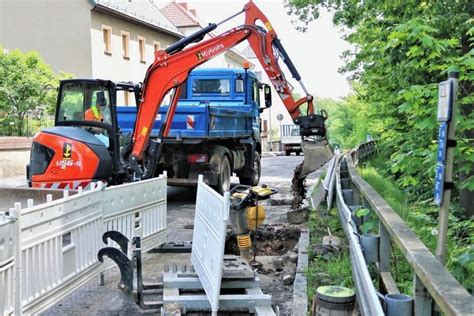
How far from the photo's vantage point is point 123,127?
11812 millimetres

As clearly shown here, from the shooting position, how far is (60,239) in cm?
454

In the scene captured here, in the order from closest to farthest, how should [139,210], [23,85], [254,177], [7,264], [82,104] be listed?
1. [7,264]
2. [139,210]
3. [82,104]
4. [254,177]
5. [23,85]

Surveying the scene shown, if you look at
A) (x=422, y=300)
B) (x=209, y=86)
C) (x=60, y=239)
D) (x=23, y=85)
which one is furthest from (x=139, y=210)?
(x=23, y=85)

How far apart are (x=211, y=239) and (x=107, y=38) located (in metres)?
24.7

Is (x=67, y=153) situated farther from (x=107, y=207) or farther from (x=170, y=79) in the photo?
(x=107, y=207)

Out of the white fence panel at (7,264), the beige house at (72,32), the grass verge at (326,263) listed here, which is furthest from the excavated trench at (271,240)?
the beige house at (72,32)

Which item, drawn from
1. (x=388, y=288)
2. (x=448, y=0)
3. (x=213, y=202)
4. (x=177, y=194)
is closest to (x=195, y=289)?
(x=213, y=202)

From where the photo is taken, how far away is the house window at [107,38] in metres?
27.1

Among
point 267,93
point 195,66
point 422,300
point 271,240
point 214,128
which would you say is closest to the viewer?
point 422,300

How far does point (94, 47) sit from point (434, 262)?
25154 mm

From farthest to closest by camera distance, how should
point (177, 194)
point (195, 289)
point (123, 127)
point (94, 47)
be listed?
point (94, 47) → point (177, 194) → point (123, 127) → point (195, 289)

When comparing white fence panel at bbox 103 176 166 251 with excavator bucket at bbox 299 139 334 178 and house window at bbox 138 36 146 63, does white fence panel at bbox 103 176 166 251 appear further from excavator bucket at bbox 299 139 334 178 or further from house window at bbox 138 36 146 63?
house window at bbox 138 36 146 63

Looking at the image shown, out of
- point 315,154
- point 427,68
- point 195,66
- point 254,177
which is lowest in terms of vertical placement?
point 254,177

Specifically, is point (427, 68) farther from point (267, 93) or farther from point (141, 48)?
point (141, 48)
